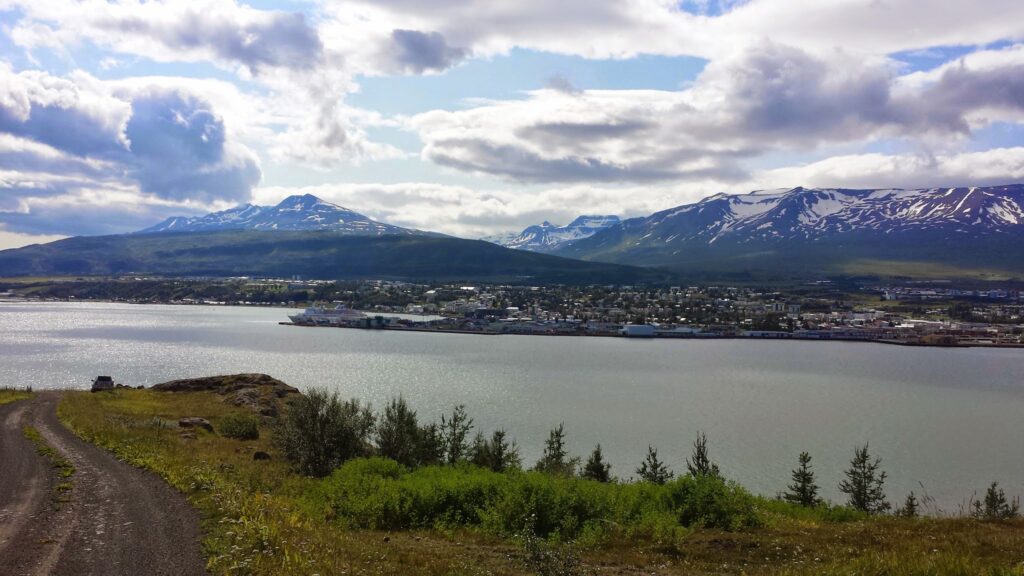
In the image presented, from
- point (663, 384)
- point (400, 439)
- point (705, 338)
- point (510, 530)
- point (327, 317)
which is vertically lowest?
point (705, 338)

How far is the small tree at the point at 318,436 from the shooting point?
958 inches

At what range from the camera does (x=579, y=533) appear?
15.6m

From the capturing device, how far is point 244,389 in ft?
167

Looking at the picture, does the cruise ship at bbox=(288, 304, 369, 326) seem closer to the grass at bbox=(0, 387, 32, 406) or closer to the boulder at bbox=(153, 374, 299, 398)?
the boulder at bbox=(153, 374, 299, 398)

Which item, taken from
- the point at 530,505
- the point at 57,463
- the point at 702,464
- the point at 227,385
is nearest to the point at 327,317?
the point at 227,385

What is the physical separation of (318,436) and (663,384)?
63002 millimetres

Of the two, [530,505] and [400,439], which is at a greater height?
[530,505]

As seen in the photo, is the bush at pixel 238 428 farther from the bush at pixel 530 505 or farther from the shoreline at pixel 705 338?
the shoreline at pixel 705 338

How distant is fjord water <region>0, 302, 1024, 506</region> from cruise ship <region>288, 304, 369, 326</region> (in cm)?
2264

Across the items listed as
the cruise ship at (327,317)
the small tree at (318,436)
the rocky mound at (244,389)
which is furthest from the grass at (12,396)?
the cruise ship at (327,317)

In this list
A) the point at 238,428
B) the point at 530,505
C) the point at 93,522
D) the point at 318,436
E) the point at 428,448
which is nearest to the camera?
the point at 93,522

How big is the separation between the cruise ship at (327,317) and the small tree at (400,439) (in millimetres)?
144840

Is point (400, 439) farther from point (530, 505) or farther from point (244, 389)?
point (244, 389)

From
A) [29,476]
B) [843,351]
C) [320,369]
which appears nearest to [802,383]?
[843,351]
